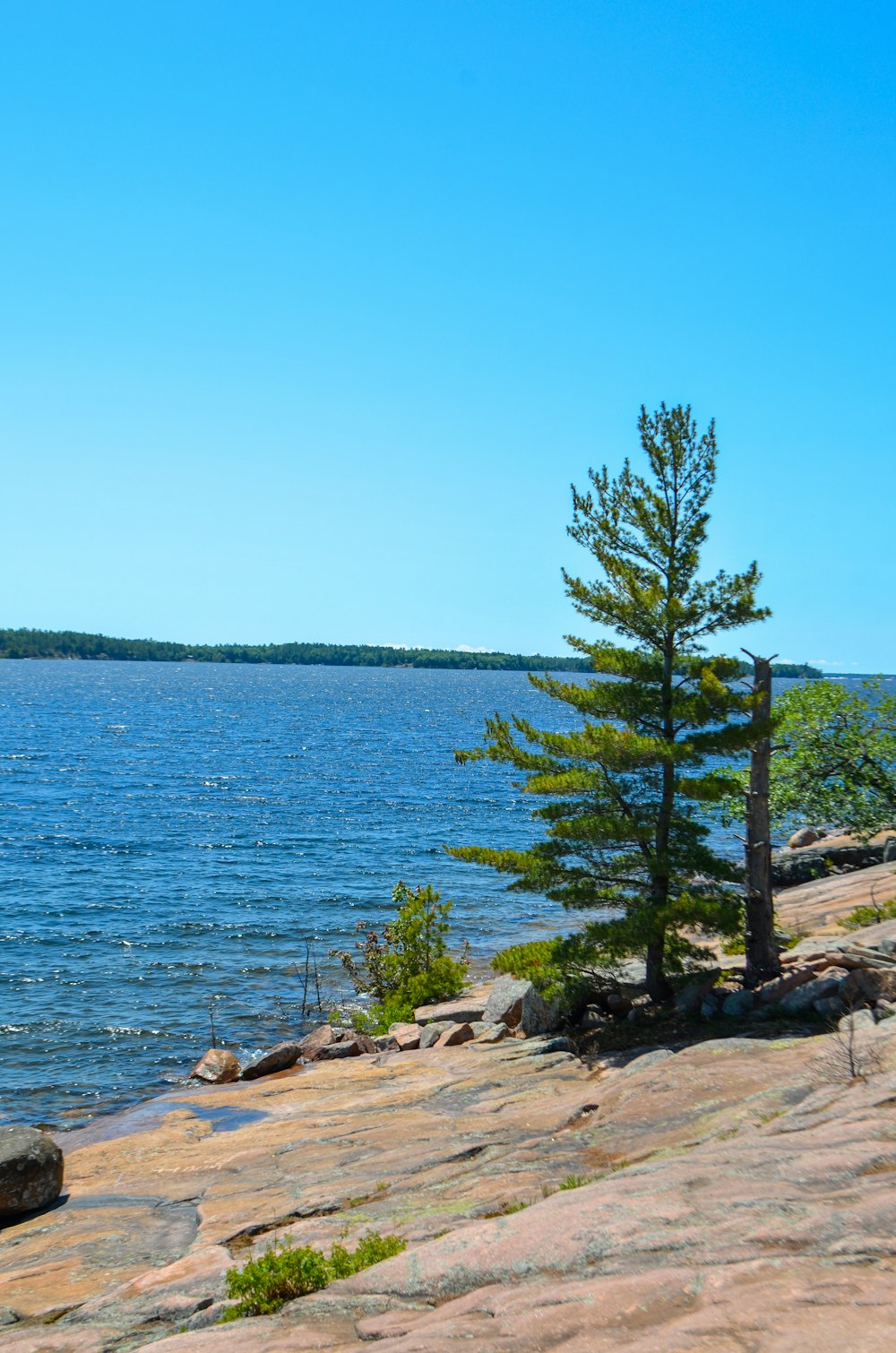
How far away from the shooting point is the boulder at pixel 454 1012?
23031mm

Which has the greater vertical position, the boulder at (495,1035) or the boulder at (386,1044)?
the boulder at (495,1035)

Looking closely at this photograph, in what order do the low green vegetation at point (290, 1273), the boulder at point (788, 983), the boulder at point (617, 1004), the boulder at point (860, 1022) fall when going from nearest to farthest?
1. the low green vegetation at point (290, 1273)
2. the boulder at point (860, 1022)
3. the boulder at point (788, 983)
4. the boulder at point (617, 1004)

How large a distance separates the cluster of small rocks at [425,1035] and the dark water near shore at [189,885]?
1.43 m

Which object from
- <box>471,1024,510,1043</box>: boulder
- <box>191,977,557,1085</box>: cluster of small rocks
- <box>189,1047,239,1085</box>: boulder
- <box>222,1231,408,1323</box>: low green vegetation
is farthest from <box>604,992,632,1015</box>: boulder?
<box>222,1231,408,1323</box>: low green vegetation

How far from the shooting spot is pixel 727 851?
4481 cm

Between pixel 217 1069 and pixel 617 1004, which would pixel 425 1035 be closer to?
pixel 217 1069

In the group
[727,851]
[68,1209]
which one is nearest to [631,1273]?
[68,1209]

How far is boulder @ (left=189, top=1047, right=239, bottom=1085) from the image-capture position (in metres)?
22.1

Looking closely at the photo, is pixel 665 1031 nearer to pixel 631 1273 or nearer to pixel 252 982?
pixel 631 1273

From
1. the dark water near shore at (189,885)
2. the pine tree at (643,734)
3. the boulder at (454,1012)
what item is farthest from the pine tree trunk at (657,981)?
the dark water near shore at (189,885)

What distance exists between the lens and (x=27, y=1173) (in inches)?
576

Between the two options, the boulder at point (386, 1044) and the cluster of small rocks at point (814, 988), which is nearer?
the cluster of small rocks at point (814, 988)

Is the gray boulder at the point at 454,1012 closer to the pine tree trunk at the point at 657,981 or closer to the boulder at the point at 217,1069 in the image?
the boulder at the point at 217,1069

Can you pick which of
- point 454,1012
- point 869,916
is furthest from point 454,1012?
point 869,916
